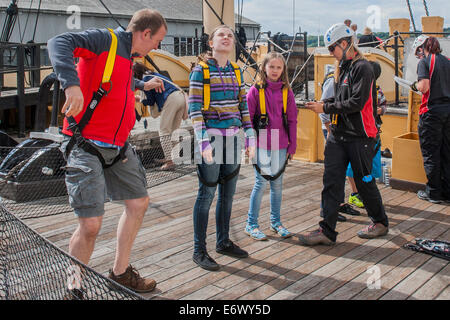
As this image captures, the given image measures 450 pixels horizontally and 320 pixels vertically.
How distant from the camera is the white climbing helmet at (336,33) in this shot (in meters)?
4.06

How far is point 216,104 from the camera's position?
12.1 ft

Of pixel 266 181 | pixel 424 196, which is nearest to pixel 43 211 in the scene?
pixel 266 181

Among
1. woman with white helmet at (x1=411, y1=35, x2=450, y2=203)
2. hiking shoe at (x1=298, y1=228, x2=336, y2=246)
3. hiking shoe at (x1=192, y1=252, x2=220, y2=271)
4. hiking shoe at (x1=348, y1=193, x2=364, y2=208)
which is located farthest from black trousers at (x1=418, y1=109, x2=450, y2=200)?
hiking shoe at (x1=192, y1=252, x2=220, y2=271)

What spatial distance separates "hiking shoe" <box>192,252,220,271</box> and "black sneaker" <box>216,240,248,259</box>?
263 millimetres

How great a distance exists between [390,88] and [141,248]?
8.36 m

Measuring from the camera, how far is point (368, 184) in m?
4.36

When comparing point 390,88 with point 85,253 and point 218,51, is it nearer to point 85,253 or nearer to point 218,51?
point 218,51

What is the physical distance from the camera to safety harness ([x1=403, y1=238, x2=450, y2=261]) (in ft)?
13.0

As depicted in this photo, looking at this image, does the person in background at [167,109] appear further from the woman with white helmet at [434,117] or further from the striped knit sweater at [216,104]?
the striped knit sweater at [216,104]

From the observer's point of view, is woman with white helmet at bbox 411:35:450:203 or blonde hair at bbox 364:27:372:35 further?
blonde hair at bbox 364:27:372:35

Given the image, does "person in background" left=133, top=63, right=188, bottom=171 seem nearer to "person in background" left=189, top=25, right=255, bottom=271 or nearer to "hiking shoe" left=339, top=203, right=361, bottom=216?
"hiking shoe" left=339, top=203, right=361, bottom=216

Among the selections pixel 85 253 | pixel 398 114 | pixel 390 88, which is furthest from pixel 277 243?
pixel 390 88

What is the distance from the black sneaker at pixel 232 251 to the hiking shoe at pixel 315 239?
60 cm
